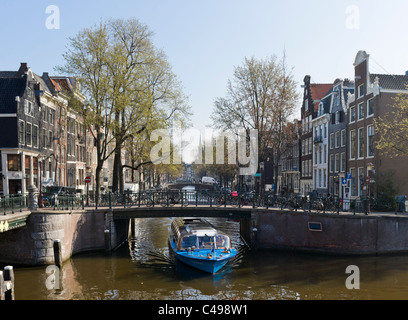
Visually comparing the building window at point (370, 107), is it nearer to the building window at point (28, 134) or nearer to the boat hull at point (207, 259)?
the boat hull at point (207, 259)

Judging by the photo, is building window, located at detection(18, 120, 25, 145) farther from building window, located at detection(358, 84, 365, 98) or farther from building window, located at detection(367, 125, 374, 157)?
building window, located at detection(358, 84, 365, 98)

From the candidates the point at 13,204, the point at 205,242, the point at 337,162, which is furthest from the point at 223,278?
the point at 337,162

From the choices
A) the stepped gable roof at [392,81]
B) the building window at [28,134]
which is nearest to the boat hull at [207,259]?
the building window at [28,134]

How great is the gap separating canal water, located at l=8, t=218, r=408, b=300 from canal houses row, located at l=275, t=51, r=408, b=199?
916 cm

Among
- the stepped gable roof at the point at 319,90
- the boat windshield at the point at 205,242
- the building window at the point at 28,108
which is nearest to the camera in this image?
the boat windshield at the point at 205,242

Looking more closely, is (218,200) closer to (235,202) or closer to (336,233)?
(235,202)

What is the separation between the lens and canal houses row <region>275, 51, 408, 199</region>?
3684 cm

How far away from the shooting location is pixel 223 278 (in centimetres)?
2250

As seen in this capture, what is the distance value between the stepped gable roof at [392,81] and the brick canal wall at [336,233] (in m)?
15.0

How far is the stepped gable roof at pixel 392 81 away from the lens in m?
37.3

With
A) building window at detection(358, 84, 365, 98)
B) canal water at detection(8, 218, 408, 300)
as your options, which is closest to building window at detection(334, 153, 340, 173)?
building window at detection(358, 84, 365, 98)

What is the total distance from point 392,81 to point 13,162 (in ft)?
118

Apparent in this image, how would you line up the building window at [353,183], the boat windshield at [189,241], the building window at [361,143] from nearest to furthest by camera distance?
the boat windshield at [189,241], the building window at [361,143], the building window at [353,183]

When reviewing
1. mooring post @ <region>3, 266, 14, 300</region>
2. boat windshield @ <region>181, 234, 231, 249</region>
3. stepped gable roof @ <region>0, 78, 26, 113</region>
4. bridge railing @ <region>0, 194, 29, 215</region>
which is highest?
stepped gable roof @ <region>0, 78, 26, 113</region>
